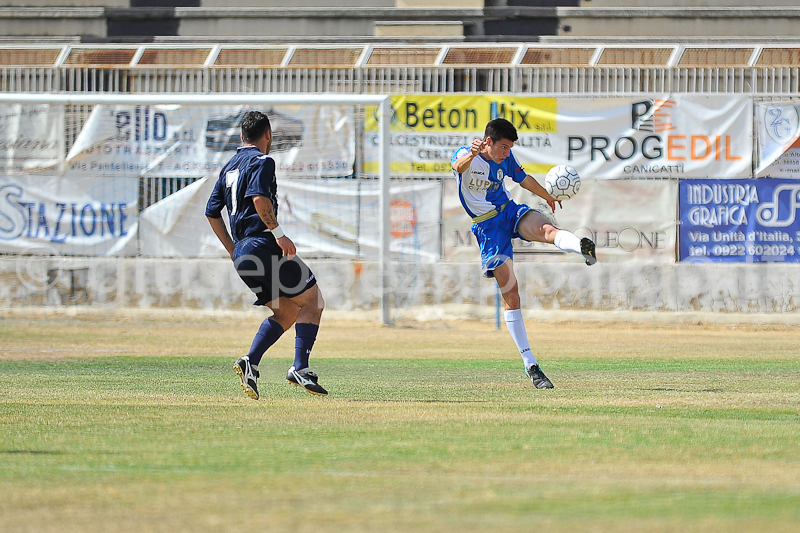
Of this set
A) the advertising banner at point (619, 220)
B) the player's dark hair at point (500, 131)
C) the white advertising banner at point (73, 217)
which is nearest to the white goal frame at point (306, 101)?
the advertising banner at point (619, 220)

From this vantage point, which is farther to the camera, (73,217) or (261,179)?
(73,217)

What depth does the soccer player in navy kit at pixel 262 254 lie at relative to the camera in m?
7.34

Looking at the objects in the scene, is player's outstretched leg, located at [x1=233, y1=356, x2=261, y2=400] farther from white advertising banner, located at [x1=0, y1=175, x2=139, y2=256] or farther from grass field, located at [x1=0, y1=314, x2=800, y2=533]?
Answer: white advertising banner, located at [x1=0, y1=175, x2=139, y2=256]

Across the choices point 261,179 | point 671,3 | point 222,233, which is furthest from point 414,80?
point 261,179

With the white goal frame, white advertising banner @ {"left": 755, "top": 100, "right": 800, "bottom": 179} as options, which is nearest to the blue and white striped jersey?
the white goal frame

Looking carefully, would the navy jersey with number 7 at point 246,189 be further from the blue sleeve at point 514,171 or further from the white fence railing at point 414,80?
the white fence railing at point 414,80

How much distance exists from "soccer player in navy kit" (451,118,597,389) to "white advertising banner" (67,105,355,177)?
321 inches

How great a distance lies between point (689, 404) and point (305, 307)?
8.86ft

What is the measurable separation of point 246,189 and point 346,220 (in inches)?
367

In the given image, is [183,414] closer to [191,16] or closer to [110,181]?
[110,181]

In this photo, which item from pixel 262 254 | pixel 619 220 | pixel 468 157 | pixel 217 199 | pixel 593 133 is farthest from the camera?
pixel 593 133

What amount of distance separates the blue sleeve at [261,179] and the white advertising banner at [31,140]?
35.4 feet

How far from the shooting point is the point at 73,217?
17.1 m

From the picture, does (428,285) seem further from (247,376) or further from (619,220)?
(247,376)
